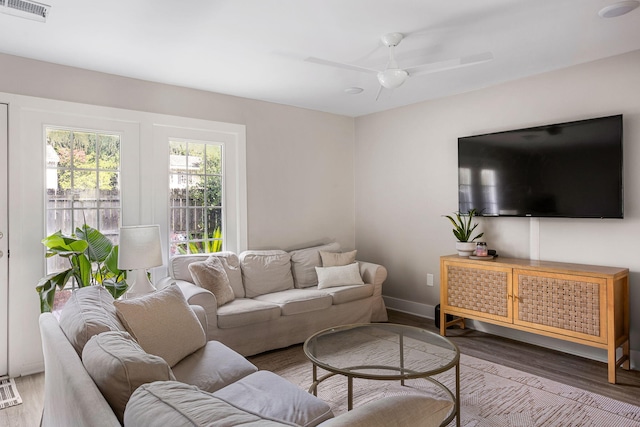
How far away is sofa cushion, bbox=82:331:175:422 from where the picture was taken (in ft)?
3.97

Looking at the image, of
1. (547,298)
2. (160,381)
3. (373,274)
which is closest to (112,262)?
(160,381)

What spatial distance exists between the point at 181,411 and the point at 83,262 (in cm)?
268

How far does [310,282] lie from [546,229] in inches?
91.2

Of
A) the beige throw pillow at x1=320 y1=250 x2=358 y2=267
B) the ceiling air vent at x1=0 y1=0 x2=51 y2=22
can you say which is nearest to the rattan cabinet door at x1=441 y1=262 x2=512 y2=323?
the beige throw pillow at x1=320 y1=250 x2=358 y2=267

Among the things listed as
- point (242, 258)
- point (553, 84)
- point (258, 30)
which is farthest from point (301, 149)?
point (553, 84)

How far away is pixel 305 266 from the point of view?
431 centimetres

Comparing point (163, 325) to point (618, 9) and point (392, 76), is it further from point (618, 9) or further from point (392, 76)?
point (618, 9)

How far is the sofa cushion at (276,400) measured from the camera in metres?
1.61

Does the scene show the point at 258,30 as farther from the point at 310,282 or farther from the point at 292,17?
the point at 310,282

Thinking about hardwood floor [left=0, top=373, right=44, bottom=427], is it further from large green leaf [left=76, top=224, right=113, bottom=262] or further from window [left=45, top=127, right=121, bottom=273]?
large green leaf [left=76, top=224, right=113, bottom=262]

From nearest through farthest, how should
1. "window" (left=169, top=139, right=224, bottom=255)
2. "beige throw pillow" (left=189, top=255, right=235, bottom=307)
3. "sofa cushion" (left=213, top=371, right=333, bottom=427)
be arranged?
1. "sofa cushion" (left=213, top=371, right=333, bottom=427)
2. "beige throw pillow" (left=189, top=255, right=235, bottom=307)
3. "window" (left=169, top=139, right=224, bottom=255)

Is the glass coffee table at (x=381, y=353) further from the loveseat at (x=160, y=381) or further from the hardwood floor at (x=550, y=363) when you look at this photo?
the hardwood floor at (x=550, y=363)

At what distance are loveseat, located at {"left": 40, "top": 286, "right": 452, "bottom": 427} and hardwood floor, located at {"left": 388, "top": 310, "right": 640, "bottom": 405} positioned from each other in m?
2.17

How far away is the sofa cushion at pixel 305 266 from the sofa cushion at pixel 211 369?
2.02 m
